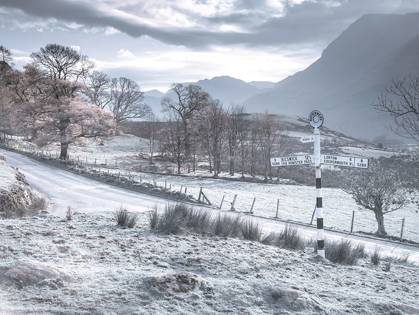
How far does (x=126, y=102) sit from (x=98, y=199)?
208 ft

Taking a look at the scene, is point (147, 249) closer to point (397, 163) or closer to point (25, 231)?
point (25, 231)

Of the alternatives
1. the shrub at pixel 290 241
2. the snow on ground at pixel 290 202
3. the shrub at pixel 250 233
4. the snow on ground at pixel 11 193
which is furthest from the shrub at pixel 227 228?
the snow on ground at pixel 290 202

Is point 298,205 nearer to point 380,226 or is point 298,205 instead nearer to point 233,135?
point 380,226

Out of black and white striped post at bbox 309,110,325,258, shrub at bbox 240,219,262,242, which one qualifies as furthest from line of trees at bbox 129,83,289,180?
black and white striped post at bbox 309,110,325,258

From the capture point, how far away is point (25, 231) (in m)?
6.31

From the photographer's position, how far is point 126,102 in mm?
80688

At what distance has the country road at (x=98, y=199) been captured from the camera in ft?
52.3

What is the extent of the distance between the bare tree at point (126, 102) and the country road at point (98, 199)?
4714 cm

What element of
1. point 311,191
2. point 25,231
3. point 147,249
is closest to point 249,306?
point 147,249

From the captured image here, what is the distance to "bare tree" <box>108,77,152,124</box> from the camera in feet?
260

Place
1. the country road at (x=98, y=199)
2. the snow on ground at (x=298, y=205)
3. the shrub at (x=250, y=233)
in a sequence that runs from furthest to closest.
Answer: the snow on ground at (x=298, y=205), the country road at (x=98, y=199), the shrub at (x=250, y=233)

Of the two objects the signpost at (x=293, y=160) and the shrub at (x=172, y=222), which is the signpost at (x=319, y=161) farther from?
the shrub at (x=172, y=222)

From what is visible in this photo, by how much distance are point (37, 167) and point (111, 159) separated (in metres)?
19.0

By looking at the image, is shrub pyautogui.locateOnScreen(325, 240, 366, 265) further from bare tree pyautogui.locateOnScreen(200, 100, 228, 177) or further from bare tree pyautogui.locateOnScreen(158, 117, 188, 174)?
bare tree pyautogui.locateOnScreen(200, 100, 228, 177)
